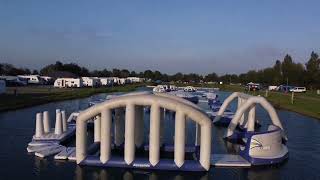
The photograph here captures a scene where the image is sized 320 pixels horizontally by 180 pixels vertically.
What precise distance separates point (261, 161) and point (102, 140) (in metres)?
8.23

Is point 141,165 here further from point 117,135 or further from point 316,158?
point 316,158

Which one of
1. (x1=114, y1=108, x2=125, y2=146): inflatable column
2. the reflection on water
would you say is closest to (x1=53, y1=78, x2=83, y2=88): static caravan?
(x1=114, y1=108, x2=125, y2=146): inflatable column

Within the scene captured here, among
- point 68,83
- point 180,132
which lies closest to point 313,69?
point 68,83

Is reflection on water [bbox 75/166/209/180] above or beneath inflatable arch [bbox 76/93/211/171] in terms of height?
beneath

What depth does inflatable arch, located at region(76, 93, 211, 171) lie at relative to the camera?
70.2 feet

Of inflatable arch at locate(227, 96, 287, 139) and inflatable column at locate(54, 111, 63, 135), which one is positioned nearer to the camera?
inflatable arch at locate(227, 96, 287, 139)

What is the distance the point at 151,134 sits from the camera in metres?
21.5

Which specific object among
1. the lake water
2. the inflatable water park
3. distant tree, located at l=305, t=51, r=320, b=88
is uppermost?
distant tree, located at l=305, t=51, r=320, b=88

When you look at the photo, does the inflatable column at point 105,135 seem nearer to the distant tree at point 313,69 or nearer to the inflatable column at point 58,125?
the inflatable column at point 58,125

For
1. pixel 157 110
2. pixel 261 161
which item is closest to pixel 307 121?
pixel 261 161

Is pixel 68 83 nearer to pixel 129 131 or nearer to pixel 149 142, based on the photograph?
pixel 149 142

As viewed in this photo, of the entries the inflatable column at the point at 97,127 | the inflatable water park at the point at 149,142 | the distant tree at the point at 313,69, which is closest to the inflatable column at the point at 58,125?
the inflatable water park at the point at 149,142

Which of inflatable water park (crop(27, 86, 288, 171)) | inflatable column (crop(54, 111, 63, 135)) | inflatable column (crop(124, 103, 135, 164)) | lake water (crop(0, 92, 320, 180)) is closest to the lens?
lake water (crop(0, 92, 320, 180))

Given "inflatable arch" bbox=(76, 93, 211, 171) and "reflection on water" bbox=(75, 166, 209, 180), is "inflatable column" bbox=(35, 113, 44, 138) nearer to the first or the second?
"inflatable arch" bbox=(76, 93, 211, 171)
